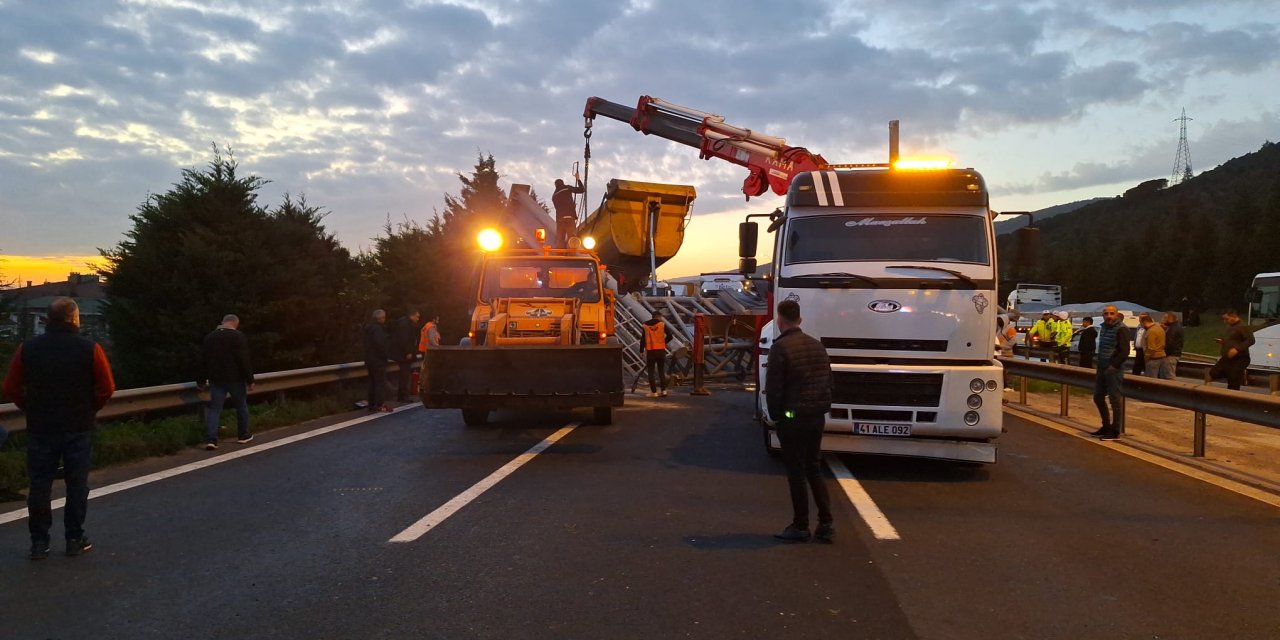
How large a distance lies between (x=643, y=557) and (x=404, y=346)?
34.6ft

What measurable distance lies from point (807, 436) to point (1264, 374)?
2241 cm

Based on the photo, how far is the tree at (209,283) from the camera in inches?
696

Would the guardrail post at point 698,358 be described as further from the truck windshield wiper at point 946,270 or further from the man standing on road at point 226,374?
the truck windshield wiper at point 946,270

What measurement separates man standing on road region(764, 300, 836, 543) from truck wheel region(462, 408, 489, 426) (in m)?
6.52

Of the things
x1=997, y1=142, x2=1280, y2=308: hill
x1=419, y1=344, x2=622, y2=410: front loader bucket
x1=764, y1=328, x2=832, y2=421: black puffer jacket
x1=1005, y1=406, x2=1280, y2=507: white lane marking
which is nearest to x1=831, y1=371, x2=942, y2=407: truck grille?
x1=764, y1=328, x2=832, y2=421: black puffer jacket

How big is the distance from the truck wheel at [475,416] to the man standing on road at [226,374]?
8.94 ft

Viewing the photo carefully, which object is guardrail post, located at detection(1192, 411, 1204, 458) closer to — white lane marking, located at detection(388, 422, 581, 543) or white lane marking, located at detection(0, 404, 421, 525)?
white lane marking, located at detection(388, 422, 581, 543)

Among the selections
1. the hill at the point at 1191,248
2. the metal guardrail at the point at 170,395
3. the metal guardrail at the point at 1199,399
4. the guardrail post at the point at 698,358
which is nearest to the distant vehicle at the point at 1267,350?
the metal guardrail at the point at 1199,399

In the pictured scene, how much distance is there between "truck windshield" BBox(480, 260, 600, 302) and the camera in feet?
41.2

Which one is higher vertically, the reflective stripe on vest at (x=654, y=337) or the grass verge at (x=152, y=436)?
the reflective stripe on vest at (x=654, y=337)

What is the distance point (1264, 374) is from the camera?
22.5 meters

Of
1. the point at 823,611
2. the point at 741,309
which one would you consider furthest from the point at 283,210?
the point at 823,611

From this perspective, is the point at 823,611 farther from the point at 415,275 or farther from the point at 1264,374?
the point at 415,275

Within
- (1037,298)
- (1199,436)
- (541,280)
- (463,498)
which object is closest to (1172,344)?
(1199,436)
